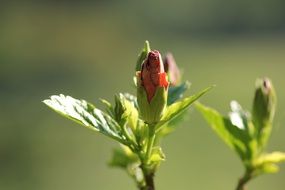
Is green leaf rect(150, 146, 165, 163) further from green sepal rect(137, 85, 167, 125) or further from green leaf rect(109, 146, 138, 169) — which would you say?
green leaf rect(109, 146, 138, 169)

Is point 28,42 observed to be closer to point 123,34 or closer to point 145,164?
point 123,34

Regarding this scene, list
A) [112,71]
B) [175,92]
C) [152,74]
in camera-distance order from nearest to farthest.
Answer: [152,74] < [175,92] < [112,71]

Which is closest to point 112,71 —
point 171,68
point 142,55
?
point 171,68

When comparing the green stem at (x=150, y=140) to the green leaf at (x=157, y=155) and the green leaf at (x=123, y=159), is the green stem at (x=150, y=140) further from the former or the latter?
the green leaf at (x=123, y=159)

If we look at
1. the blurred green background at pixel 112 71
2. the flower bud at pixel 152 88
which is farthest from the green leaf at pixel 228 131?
the blurred green background at pixel 112 71

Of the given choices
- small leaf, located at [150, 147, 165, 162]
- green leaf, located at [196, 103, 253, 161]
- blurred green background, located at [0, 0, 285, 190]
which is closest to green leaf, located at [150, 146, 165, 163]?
small leaf, located at [150, 147, 165, 162]

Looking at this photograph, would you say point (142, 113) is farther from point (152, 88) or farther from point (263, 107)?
point (263, 107)
